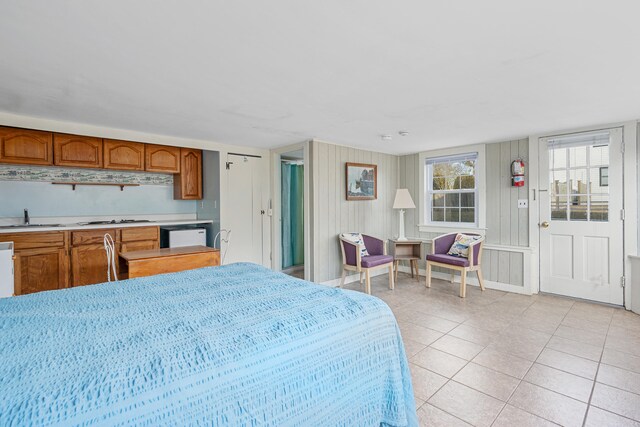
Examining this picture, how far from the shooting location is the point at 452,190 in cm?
518

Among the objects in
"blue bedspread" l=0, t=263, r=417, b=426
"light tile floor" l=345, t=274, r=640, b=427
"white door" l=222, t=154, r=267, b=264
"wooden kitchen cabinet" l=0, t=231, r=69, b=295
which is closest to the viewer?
"blue bedspread" l=0, t=263, r=417, b=426

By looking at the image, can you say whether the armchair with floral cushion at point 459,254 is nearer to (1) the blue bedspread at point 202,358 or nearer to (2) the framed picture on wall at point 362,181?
(2) the framed picture on wall at point 362,181

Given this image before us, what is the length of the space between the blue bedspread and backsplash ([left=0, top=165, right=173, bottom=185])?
3.21 m

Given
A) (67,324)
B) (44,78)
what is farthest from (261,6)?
(44,78)

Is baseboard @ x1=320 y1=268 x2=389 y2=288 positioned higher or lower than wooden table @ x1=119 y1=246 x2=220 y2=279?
lower

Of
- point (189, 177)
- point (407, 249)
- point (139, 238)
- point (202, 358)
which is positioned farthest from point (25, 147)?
point (407, 249)

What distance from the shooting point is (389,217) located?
5730 mm

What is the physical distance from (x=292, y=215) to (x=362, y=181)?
5.06ft

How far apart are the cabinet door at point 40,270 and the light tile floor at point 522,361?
395 centimetres

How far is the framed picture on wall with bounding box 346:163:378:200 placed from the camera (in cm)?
498

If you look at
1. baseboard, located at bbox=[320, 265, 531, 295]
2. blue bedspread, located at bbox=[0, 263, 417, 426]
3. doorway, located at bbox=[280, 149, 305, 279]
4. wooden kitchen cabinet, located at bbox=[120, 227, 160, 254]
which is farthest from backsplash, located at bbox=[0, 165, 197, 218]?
blue bedspread, located at bbox=[0, 263, 417, 426]

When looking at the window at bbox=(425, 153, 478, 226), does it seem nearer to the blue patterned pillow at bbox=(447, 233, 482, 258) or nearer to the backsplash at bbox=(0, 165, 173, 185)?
the blue patterned pillow at bbox=(447, 233, 482, 258)

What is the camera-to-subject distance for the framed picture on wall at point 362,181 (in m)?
4.98

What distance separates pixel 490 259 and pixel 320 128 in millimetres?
3120
